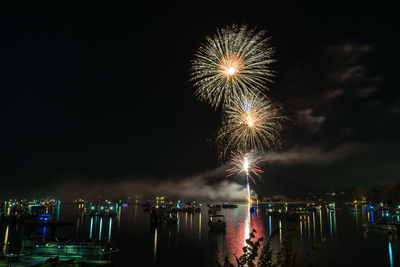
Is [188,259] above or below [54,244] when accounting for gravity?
below

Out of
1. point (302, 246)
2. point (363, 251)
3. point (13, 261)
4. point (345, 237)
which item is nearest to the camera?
point (13, 261)

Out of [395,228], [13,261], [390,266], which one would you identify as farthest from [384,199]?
[13,261]

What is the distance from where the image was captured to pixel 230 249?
141 ft

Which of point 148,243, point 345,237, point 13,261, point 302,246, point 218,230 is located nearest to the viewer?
point 13,261

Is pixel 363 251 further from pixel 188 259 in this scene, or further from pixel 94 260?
pixel 94 260

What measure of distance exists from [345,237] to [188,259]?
1336 inches

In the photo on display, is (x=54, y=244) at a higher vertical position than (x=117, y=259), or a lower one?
higher

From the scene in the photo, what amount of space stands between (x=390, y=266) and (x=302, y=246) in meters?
14.3

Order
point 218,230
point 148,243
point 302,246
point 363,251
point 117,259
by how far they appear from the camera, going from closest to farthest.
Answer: point 117,259
point 363,251
point 302,246
point 148,243
point 218,230

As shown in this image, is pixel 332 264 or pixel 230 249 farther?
pixel 230 249

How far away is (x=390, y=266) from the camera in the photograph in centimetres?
3272

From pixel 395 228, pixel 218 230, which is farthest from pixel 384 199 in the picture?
pixel 218 230

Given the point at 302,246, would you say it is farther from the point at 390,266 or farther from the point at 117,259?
the point at 117,259

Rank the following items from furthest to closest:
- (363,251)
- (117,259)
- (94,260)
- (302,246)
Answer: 1. (302,246)
2. (363,251)
3. (117,259)
4. (94,260)
